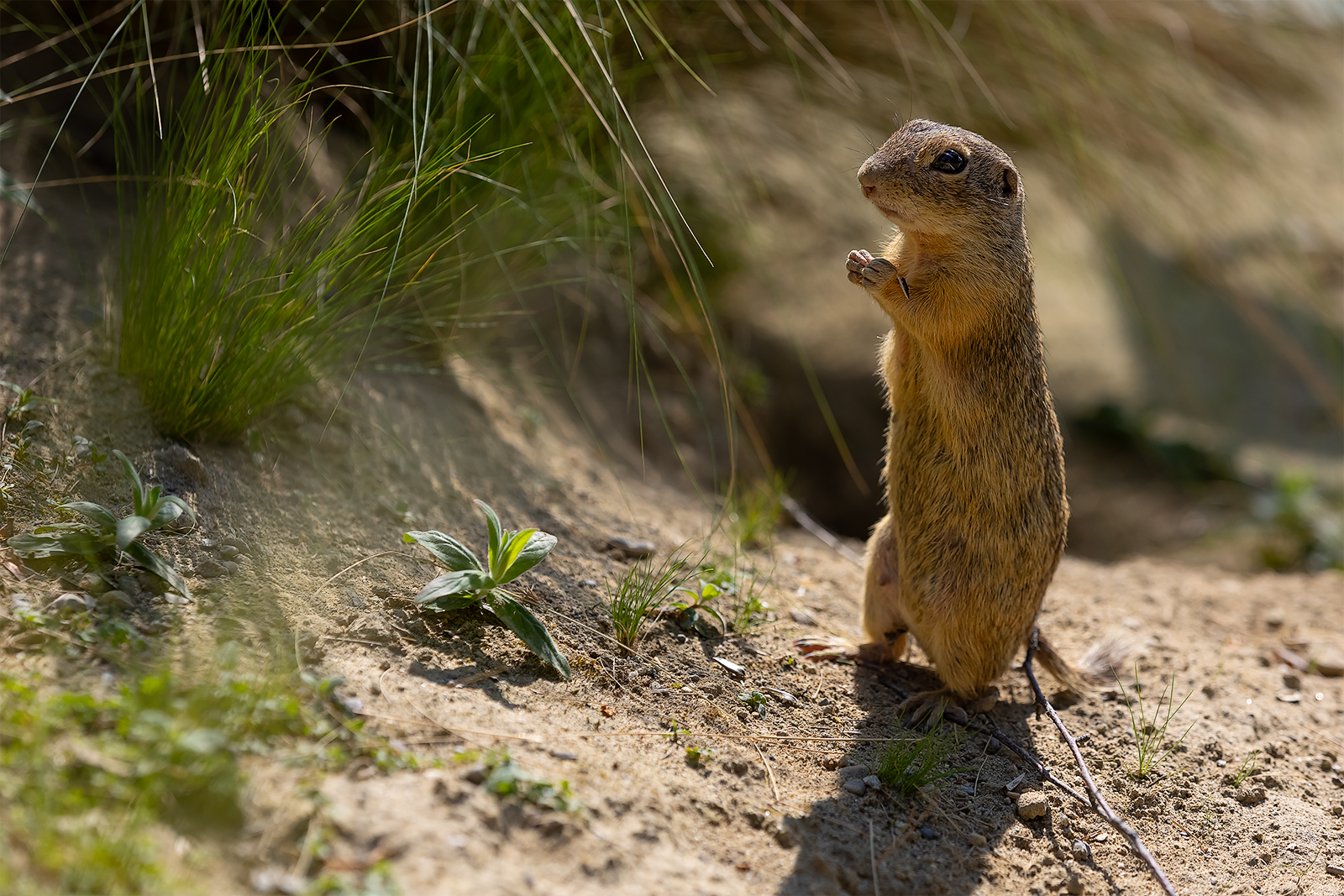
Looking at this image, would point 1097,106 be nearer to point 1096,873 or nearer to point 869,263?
point 869,263

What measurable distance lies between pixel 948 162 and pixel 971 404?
2.37 ft

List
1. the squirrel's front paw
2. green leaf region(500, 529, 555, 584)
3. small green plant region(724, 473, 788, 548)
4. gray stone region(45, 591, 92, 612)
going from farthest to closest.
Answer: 1. small green plant region(724, 473, 788, 548)
2. the squirrel's front paw
3. green leaf region(500, 529, 555, 584)
4. gray stone region(45, 591, 92, 612)

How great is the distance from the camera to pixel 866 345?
6348 millimetres

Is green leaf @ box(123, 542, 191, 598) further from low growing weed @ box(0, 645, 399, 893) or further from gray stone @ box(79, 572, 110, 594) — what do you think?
low growing weed @ box(0, 645, 399, 893)

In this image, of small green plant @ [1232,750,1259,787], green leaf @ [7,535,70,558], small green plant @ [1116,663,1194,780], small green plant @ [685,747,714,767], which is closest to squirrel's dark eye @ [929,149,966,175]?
small green plant @ [1116,663,1194,780]

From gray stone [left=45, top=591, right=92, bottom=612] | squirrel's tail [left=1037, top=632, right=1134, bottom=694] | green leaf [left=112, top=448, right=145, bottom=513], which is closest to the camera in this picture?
gray stone [left=45, top=591, right=92, bottom=612]

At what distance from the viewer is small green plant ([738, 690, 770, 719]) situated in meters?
2.70

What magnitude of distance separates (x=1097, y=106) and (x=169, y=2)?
3.75 meters

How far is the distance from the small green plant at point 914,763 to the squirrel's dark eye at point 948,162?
5.36 feet

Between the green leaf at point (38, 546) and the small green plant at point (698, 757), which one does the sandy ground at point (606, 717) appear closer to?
the small green plant at point (698, 757)

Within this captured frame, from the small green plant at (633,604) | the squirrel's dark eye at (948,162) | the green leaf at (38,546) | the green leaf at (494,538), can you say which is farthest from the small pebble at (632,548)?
the green leaf at (38,546)

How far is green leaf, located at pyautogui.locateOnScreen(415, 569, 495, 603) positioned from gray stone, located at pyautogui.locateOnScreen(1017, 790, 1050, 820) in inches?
60.4

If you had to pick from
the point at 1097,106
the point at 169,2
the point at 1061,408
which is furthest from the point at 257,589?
the point at 1061,408

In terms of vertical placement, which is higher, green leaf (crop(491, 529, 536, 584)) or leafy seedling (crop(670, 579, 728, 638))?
green leaf (crop(491, 529, 536, 584))
